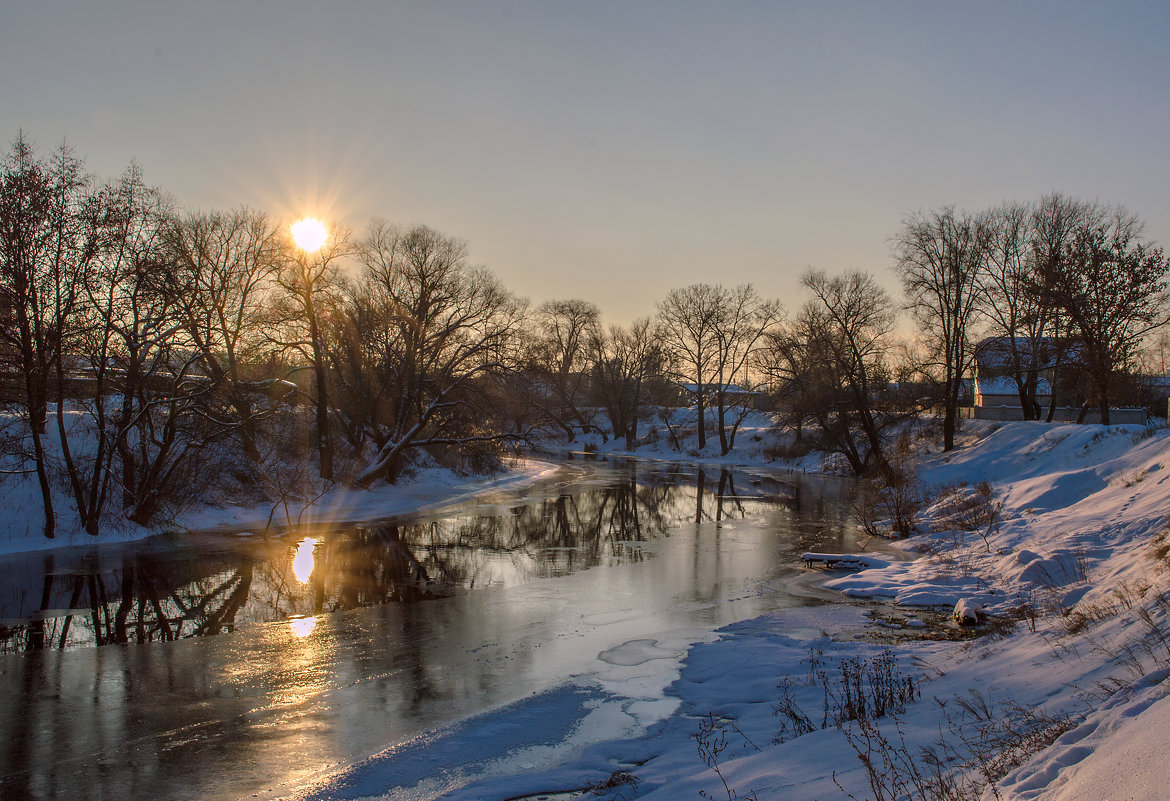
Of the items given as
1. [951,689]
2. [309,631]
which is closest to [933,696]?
[951,689]

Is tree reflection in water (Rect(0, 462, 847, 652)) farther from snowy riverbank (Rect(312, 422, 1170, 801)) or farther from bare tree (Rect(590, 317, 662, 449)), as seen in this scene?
bare tree (Rect(590, 317, 662, 449))

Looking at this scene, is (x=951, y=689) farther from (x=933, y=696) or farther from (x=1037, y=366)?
(x=1037, y=366)

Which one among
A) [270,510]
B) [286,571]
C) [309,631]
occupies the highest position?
[270,510]

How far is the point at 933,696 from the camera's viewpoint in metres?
6.86

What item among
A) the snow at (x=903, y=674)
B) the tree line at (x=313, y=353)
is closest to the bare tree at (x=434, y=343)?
the tree line at (x=313, y=353)

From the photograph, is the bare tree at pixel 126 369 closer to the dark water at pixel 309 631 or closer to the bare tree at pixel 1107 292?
the dark water at pixel 309 631

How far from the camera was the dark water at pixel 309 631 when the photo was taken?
22.3 ft

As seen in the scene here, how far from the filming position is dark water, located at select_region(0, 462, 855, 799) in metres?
6.80

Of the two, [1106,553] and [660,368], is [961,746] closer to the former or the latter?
[1106,553]

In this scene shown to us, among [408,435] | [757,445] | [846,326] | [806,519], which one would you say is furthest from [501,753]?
[757,445]

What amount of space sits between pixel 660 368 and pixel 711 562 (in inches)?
2034

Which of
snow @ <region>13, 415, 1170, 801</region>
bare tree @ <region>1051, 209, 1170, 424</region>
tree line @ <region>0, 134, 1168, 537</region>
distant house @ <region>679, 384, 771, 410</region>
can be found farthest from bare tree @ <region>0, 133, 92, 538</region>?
distant house @ <region>679, 384, 771, 410</region>

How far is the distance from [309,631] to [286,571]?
4.76m

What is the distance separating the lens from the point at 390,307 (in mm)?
31016
